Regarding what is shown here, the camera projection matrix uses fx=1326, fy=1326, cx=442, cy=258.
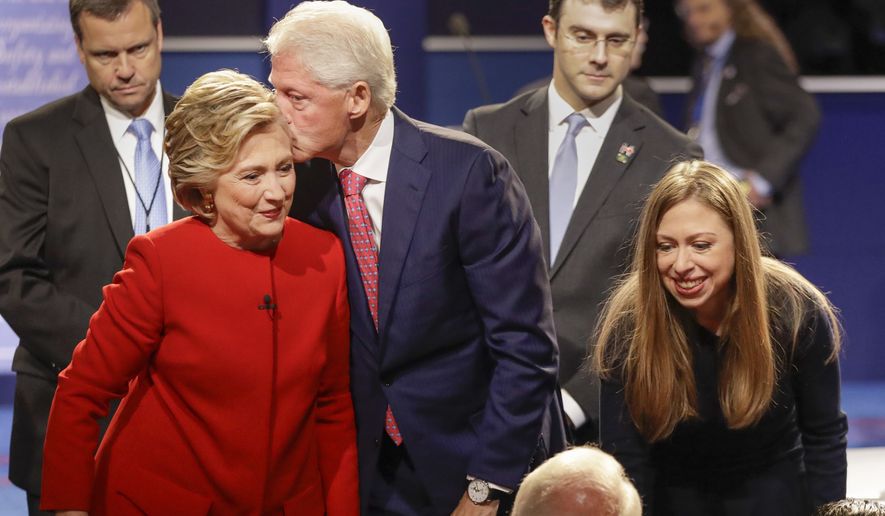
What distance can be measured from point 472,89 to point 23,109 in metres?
2.69

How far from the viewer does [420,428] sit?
2.58 metres

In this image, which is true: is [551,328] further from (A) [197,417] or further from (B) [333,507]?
(A) [197,417]


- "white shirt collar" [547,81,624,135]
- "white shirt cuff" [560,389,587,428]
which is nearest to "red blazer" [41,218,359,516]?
"white shirt cuff" [560,389,587,428]

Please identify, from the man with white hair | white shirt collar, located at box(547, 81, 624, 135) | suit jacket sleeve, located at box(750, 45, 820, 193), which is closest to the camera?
the man with white hair

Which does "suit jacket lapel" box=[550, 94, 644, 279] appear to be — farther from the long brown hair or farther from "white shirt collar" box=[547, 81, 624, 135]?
the long brown hair

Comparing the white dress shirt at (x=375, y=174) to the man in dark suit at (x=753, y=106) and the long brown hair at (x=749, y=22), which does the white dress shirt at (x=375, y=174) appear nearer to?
the man in dark suit at (x=753, y=106)

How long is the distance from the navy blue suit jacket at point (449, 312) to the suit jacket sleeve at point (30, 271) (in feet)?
2.35

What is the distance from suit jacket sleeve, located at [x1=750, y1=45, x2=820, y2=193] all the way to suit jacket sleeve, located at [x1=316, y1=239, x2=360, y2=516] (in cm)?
389

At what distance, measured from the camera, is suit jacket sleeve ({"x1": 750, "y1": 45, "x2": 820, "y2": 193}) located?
5.94 m

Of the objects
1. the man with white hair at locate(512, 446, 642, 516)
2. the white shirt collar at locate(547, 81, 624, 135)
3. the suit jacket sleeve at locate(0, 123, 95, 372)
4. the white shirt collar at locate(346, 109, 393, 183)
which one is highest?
the white shirt collar at locate(346, 109, 393, 183)

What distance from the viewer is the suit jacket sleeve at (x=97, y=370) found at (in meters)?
2.25

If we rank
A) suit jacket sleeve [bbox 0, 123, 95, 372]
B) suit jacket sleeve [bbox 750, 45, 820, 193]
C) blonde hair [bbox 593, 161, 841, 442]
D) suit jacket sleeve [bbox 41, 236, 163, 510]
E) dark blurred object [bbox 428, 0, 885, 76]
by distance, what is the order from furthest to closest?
1. dark blurred object [bbox 428, 0, 885, 76]
2. suit jacket sleeve [bbox 750, 45, 820, 193]
3. suit jacket sleeve [bbox 0, 123, 95, 372]
4. blonde hair [bbox 593, 161, 841, 442]
5. suit jacket sleeve [bbox 41, 236, 163, 510]

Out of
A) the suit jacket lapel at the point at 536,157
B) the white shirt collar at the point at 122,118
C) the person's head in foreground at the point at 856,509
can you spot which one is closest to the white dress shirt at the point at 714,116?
the suit jacket lapel at the point at 536,157

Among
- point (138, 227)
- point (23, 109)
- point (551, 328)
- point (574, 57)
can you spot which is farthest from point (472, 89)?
point (551, 328)
